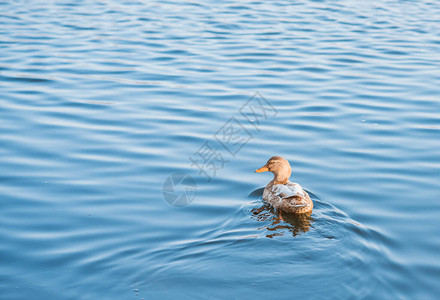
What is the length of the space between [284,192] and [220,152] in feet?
6.71

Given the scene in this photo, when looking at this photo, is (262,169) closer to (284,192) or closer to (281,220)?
(284,192)

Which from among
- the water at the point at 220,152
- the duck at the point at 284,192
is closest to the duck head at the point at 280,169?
the duck at the point at 284,192

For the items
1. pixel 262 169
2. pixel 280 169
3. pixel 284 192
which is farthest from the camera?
pixel 262 169

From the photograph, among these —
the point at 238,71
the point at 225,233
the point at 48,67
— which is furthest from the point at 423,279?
the point at 48,67

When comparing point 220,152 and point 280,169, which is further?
point 220,152

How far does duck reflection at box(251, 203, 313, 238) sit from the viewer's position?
7340 millimetres

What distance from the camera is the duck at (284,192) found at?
7773mm

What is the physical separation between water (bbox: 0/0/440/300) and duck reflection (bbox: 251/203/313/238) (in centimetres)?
3

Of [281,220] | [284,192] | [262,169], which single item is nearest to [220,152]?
[262,169]

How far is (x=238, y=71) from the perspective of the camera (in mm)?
14172

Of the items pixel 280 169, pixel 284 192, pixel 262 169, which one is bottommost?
pixel 284 192

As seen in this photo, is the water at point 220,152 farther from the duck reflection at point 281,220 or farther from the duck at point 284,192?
the duck at point 284,192

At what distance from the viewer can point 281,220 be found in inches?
311

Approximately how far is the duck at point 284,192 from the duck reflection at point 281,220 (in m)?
0.07
